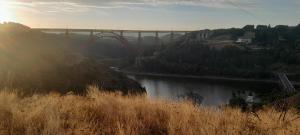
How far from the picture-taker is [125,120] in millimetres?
4648

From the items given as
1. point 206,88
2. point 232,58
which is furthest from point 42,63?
point 232,58

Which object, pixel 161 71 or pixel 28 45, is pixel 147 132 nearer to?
pixel 28 45

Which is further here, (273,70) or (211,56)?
(211,56)

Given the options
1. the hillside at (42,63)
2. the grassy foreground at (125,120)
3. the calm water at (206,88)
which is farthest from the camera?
the calm water at (206,88)

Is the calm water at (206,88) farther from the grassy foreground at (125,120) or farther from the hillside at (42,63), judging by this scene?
the grassy foreground at (125,120)

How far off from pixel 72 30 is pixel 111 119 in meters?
89.5

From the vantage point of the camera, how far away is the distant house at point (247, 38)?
97762 mm

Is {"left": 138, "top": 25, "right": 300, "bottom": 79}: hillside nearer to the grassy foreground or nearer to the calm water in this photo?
the calm water

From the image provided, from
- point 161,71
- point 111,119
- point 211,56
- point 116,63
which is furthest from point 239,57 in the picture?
point 111,119

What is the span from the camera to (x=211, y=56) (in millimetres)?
86938

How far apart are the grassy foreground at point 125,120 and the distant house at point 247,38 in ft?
309

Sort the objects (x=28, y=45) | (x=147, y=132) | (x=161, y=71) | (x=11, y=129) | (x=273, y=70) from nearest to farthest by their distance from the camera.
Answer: (x=11, y=129) < (x=147, y=132) < (x=28, y=45) < (x=273, y=70) < (x=161, y=71)

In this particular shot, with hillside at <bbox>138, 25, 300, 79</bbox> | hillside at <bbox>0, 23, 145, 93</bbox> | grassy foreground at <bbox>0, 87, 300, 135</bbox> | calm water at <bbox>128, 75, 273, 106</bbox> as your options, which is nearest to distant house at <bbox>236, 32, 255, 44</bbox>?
hillside at <bbox>138, 25, 300, 79</bbox>

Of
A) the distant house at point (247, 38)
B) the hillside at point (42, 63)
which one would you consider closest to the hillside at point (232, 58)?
the distant house at point (247, 38)
